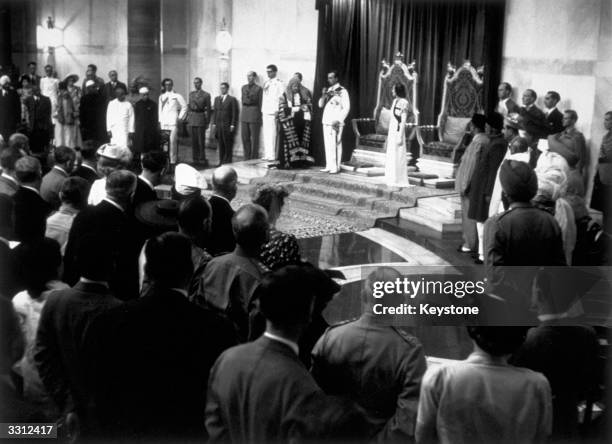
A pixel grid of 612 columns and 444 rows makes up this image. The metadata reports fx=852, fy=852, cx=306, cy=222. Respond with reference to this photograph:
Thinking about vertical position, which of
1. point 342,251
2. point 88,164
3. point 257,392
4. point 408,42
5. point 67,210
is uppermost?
point 408,42

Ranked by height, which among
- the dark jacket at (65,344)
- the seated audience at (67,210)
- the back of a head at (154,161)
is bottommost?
the dark jacket at (65,344)

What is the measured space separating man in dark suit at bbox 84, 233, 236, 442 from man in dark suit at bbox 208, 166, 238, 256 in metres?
1.98

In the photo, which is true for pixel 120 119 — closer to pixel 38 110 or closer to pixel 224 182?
pixel 38 110

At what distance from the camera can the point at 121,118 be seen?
1352 cm

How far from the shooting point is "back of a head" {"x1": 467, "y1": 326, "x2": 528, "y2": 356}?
2781mm

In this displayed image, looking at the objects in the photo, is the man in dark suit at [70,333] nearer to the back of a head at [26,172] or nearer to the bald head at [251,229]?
the bald head at [251,229]

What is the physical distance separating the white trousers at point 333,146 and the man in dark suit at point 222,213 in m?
7.69

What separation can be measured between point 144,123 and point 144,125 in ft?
0.10

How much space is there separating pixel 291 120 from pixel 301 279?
34.8ft

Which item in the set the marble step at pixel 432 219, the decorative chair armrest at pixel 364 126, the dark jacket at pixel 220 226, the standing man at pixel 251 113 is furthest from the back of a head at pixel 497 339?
the standing man at pixel 251 113

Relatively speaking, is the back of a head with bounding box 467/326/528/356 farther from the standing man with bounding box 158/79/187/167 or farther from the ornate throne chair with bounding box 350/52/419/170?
the standing man with bounding box 158/79/187/167

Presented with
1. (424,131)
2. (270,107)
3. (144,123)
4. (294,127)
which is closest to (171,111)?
(144,123)

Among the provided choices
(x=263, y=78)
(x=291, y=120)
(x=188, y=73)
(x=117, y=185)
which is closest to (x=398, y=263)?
(x=117, y=185)

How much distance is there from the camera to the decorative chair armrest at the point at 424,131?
12.3m
